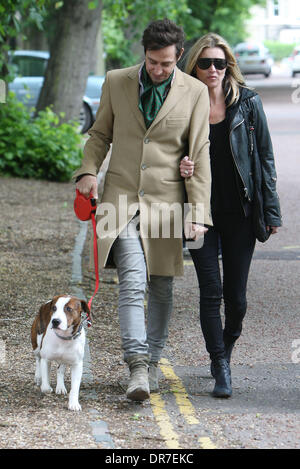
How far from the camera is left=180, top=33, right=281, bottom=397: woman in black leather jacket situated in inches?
203

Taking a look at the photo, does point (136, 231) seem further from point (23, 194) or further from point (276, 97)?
point (276, 97)

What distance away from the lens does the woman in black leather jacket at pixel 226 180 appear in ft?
16.9

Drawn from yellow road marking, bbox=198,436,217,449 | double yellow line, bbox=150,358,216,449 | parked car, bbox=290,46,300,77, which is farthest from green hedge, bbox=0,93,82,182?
parked car, bbox=290,46,300,77

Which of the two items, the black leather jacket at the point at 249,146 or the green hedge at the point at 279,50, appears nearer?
the black leather jacket at the point at 249,146

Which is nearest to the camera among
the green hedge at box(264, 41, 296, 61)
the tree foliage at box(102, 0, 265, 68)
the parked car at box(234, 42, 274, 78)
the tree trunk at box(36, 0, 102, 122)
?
the tree trunk at box(36, 0, 102, 122)

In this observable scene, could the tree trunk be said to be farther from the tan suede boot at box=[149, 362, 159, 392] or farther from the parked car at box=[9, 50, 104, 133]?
the tan suede boot at box=[149, 362, 159, 392]

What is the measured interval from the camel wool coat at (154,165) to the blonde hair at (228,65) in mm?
200

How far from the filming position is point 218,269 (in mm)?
5211

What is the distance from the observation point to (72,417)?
4840 millimetres

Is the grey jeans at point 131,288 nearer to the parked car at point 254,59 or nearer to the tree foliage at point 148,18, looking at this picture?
the tree foliage at point 148,18

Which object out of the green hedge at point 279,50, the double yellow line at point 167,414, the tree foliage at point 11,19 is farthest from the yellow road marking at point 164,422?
the green hedge at point 279,50

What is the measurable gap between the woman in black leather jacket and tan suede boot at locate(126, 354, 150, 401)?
523mm

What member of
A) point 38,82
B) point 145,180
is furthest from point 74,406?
point 38,82
